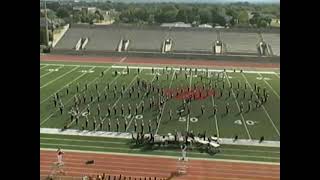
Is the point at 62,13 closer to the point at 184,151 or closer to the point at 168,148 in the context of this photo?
the point at 168,148

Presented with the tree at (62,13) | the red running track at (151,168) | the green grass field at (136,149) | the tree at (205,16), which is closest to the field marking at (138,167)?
the red running track at (151,168)

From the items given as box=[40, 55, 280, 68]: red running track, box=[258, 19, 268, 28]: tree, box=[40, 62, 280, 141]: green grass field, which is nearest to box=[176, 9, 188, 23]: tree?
box=[258, 19, 268, 28]: tree

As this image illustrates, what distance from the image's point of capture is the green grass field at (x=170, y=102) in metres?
7.32

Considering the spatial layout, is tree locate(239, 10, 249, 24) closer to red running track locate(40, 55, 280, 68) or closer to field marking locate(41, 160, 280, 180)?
red running track locate(40, 55, 280, 68)

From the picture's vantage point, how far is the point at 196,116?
7.98 meters

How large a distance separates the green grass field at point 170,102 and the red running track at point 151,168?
0.66m

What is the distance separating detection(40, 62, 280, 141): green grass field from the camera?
7.32 meters

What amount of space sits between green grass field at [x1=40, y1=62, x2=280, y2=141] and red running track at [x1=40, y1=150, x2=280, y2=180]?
656 millimetres

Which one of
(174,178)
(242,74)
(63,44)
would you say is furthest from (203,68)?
(174,178)

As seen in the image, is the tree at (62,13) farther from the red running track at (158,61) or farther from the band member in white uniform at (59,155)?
the band member in white uniform at (59,155)

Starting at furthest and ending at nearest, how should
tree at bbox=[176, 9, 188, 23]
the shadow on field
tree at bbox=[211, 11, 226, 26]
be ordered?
1. tree at bbox=[176, 9, 188, 23]
2. tree at bbox=[211, 11, 226, 26]
3. the shadow on field

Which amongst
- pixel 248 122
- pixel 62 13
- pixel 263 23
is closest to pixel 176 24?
pixel 263 23
